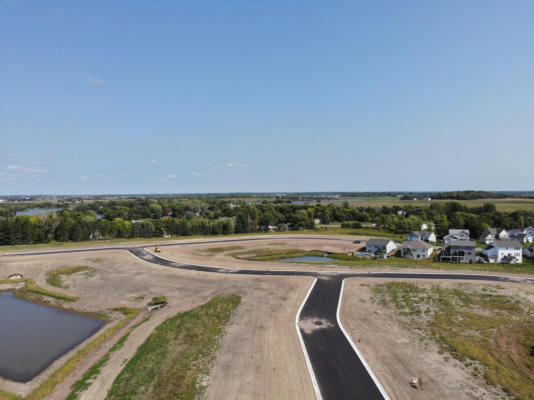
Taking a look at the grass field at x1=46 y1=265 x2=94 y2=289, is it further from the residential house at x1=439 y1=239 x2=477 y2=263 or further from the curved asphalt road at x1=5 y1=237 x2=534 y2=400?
the residential house at x1=439 y1=239 x2=477 y2=263

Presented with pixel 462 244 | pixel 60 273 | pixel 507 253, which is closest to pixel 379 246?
pixel 462 244

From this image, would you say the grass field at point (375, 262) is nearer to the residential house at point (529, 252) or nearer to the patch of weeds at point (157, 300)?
the residential house at point (529, 252)

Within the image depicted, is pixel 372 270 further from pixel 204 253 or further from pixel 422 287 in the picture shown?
pixel 204 253

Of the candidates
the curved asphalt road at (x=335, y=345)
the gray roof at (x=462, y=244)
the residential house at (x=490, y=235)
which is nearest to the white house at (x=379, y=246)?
the gray roof at (x=462, y=244)

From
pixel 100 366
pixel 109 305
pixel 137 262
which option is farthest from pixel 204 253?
pixel 100 366

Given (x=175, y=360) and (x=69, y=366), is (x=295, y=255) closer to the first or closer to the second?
(x=175, y=360)

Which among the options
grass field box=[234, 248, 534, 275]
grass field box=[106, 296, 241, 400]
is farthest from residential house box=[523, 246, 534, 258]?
grass field box=[106, 296, 241, 400]

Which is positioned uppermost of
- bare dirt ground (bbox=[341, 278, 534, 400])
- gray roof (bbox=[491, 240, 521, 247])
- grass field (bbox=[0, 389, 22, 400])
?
gray roof (bbox=[491, 240, 521, 247])
